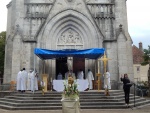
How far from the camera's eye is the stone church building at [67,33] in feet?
70.5

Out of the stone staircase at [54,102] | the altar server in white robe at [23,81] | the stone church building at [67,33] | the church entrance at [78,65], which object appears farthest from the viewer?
the church entrance at [78,65]

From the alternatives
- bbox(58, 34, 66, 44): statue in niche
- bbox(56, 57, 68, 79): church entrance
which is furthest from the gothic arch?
bbox(56, 57, 68, 79): church entrance

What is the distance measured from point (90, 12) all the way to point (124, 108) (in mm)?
11173

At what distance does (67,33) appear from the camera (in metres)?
22.8

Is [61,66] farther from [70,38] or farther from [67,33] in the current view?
[67,33]

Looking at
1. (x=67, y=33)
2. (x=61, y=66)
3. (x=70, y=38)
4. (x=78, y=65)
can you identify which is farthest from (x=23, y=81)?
(x=67, y=33)

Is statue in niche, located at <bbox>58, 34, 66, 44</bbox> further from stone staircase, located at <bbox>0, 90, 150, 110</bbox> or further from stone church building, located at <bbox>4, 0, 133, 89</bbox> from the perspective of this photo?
stone staircase, located at <bbox>0, 90, 150, 110</bbox>

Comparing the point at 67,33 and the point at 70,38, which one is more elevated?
the point at 67,33

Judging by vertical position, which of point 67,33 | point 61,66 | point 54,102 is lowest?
point 54,102

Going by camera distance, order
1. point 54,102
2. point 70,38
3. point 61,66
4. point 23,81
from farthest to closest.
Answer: point 70,38 < point 61,66 < point 23,81 < point 54,102

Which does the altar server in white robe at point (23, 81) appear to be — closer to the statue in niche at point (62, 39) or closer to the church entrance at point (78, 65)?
the church entrance at point (78, 65)

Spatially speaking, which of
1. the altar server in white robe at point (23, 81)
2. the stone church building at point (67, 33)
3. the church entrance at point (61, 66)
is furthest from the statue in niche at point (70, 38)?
Answer: the altar server in white robe at point (23, 81)

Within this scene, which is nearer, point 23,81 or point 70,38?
point 23,81

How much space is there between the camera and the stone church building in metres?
21.5
